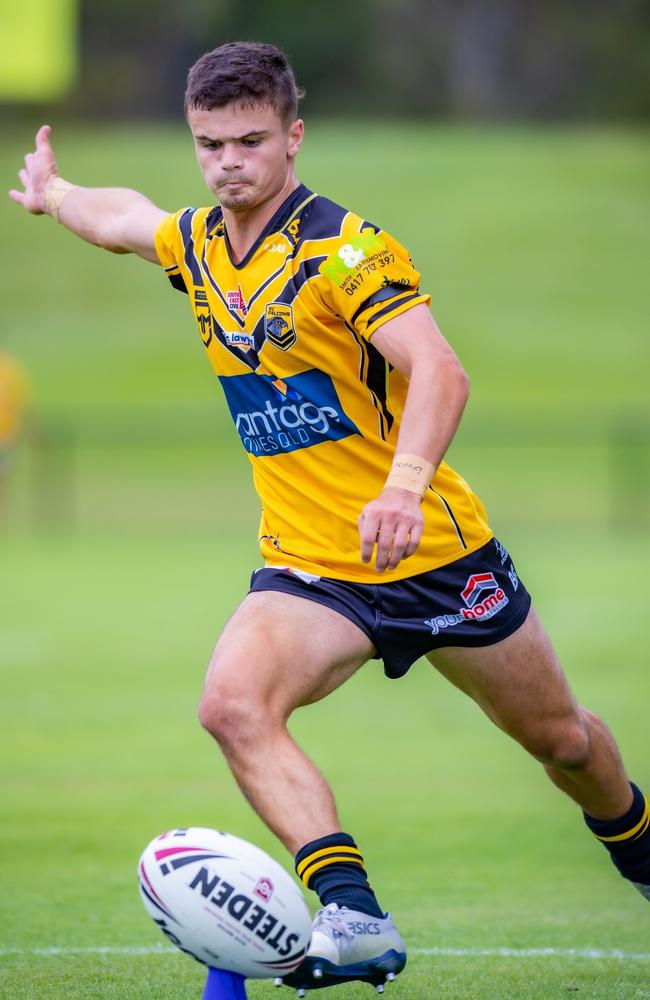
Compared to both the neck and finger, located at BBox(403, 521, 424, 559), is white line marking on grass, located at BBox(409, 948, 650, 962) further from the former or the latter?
the neck

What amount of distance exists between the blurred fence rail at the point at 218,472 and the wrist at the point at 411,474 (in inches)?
705

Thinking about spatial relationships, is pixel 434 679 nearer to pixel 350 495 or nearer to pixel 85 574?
pixel 85 574

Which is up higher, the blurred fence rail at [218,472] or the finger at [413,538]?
the finger at [413,538]

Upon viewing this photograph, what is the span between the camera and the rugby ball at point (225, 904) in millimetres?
3957

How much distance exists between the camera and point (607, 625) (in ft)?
44.8

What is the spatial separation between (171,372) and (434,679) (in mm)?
24359

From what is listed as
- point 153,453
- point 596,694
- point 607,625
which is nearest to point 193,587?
point 607,625

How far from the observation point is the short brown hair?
4617 mm

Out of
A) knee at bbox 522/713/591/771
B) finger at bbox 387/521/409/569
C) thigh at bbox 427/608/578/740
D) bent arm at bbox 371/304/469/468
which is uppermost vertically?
bent arm at bbox 371/304/469/468

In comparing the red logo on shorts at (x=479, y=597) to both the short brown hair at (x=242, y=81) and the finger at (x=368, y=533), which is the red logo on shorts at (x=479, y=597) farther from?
the short brown hair at (x=242, y=81)

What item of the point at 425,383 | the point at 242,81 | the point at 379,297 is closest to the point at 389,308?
the point at 379,297

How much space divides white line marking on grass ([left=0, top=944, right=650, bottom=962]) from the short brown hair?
2.63 meters

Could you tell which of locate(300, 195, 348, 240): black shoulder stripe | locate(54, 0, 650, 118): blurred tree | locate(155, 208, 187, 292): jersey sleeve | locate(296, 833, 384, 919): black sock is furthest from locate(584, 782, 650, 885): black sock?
locate(54, 0, 650, 118): blurred tree

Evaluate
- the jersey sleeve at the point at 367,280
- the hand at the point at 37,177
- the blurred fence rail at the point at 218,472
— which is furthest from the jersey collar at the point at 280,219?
the blurred fence rail at the point at 218,472
